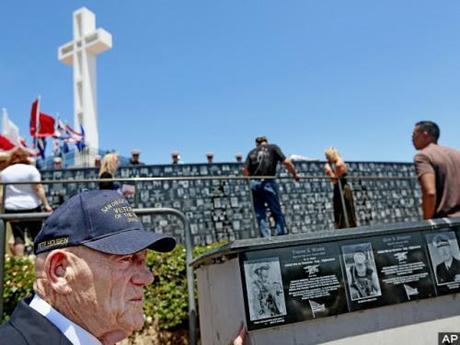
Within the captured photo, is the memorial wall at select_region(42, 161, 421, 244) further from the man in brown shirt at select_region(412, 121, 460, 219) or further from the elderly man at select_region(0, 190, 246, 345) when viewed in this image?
the elderly man at select_region(0, 190, 246, 345)

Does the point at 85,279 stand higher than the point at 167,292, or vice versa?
the point at 85,279

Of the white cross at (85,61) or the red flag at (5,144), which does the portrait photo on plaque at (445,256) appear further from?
the white cross at (85,61)

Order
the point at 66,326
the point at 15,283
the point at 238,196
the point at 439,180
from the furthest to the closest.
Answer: the point at 238,196, the point at 15,283, the point at 439,180, the point at 66,326

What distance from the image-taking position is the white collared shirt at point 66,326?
1137 mm

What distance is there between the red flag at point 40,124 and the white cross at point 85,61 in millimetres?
4908

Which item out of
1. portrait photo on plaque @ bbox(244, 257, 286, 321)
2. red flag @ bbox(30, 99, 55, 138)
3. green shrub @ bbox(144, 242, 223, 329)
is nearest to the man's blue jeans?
green shrub @ bbox(144, 242, 223, 329)

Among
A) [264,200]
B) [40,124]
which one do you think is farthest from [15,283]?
[40,124]

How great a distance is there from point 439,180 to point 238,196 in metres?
4.86

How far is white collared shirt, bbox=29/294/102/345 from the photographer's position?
44.8 inches

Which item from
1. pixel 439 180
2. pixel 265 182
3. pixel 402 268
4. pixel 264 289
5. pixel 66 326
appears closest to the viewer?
pixel 66 326

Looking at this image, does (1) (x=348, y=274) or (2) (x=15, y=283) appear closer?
(1) (x=348, y=274)

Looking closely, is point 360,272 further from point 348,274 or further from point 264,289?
point 264,289

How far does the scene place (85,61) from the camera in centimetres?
2311

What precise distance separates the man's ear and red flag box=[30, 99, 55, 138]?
1718 cm
